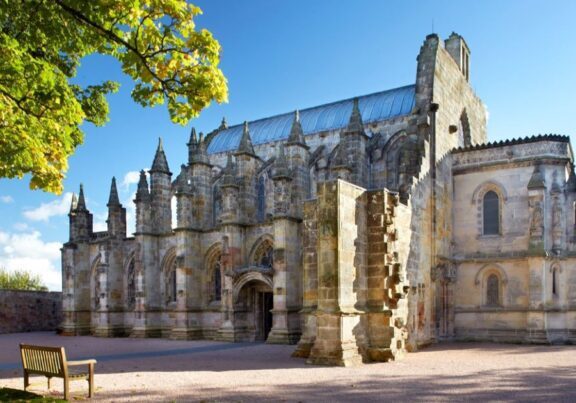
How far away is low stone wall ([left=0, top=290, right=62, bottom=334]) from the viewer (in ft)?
112

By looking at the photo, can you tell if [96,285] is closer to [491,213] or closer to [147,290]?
[147,290]

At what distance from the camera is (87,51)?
942 centimetres

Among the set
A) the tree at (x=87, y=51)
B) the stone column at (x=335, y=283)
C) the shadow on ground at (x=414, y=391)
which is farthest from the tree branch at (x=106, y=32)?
the stone column at (x=335, y=283)

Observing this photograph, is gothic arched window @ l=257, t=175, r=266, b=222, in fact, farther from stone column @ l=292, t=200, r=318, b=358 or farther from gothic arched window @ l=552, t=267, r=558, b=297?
gothic arched window @ l=552, t=267, r=558, b=297

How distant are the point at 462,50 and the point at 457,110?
4.31m

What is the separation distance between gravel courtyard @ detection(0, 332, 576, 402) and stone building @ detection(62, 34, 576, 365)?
133 cm

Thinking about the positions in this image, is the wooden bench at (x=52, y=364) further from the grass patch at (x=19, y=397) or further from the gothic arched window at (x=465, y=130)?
the gothic arched window at (x=465, y=130)

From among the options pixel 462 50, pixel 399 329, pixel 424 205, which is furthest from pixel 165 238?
pixel 462 50

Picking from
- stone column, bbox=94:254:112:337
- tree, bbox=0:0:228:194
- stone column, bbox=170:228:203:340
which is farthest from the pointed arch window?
stone column, bbox=94:254:112:337

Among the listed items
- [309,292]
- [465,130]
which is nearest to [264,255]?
[309,292]

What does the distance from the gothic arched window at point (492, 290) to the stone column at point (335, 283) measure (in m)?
9.52

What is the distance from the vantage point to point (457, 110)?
23.5 meters

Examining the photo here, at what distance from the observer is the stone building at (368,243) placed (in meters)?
14.5

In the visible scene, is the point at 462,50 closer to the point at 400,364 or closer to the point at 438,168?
the point at 438,168
